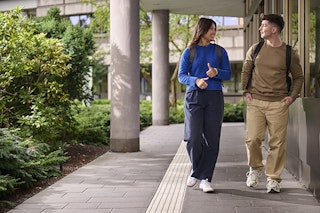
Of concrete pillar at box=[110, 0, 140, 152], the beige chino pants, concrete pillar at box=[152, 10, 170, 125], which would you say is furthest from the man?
concrete pillar at box=[152, 10, 170, 125]

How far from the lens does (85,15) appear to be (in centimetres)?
4106

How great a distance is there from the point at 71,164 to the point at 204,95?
141 inches

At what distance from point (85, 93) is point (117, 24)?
167 centimetres

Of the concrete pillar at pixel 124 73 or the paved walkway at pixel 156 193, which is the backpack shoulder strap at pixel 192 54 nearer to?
the paved walkway at pixel 156 193

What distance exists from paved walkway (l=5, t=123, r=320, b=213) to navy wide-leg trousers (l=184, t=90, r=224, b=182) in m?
0.41

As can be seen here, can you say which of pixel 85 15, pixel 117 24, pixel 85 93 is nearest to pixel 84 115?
pixel 85 93

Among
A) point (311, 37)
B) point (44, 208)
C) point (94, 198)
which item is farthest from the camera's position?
point (311, 37)

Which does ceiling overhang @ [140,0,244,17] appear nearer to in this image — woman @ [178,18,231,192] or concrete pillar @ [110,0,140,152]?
concrete pillar @ [110,0,140,152]

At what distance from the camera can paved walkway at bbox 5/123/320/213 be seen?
5.03 metres

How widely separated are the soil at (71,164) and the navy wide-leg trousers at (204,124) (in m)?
2.00

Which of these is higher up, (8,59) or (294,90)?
(8,59)

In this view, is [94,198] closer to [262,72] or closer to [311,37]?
[262,72]

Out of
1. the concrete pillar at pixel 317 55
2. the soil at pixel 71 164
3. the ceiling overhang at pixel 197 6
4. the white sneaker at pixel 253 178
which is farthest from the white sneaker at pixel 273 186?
the ceiling overhang at pixel 197 6

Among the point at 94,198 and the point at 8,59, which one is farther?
the point at 8,59
